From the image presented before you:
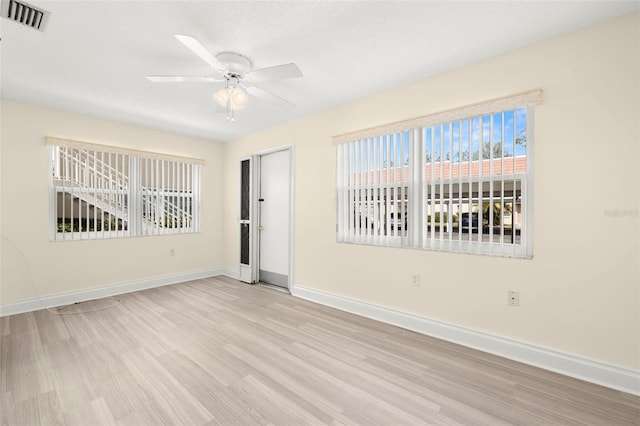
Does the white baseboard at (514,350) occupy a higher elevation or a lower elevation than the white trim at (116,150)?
lower

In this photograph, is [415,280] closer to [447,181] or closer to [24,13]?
[447,181]

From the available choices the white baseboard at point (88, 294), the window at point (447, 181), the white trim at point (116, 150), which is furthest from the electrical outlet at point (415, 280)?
the white trim at point (116, 150)

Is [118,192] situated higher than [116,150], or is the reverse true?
[116,150]

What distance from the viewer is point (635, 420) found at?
1629 mm

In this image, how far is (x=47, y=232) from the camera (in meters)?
3.56

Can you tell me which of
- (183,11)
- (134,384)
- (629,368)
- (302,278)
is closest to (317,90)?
(183,11)

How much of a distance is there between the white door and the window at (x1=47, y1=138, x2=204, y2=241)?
4.32 feet

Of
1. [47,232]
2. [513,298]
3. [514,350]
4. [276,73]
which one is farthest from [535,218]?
[47,232]

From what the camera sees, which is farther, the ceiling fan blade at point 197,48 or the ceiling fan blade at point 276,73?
the ceiling fan blade at point 276,73

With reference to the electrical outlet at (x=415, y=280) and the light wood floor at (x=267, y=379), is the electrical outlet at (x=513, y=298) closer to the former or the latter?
the light wood floor at (x=267, y=379)

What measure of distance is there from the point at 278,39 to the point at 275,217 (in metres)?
2.84

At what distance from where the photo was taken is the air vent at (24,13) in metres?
1.78

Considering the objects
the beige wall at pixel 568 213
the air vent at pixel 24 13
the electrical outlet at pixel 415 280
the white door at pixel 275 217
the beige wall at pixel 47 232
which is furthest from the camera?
the white door at pixel 275 217

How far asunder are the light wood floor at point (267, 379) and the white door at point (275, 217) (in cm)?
143
